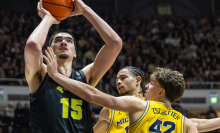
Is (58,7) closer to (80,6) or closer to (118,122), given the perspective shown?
(80,6)

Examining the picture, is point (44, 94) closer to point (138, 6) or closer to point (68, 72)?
point (68, 72)

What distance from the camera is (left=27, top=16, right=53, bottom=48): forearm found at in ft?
8.75

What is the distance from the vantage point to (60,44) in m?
3.13

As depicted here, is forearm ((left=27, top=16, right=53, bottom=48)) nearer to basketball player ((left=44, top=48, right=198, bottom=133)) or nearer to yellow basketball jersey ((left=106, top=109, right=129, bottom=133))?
basketball player ((left=44, top=48, right=198, bottom=133))

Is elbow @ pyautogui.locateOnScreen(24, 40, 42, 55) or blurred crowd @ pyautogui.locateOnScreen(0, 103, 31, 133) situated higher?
elbow @ pyautogui.locateOnScreen(24, 40, 42, 55)

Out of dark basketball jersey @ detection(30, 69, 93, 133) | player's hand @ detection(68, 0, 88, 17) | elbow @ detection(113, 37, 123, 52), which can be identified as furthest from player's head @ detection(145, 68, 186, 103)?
player's hand @ detection(68, 0, 88, 17)

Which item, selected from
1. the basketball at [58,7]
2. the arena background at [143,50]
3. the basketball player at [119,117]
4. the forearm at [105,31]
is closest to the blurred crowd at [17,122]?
the arena background at [143,50]

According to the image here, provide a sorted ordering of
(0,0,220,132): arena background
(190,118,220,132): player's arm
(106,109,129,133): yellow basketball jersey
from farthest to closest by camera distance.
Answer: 1. (0,0,220,132): arena background
2. (106,109,129,133): yellow basketball jersey
3. (190,118,220,132): player's arm

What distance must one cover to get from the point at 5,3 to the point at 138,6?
28.8ft

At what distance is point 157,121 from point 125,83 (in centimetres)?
122

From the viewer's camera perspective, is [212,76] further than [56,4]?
Yes

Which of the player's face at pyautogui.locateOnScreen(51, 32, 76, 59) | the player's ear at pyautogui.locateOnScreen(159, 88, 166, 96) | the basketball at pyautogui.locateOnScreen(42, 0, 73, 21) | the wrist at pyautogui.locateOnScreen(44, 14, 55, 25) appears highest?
the basketball at pyautogui.locateOnScreen(42, 0, 73, 21)

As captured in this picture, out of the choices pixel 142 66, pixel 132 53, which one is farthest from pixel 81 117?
pixel 132 53

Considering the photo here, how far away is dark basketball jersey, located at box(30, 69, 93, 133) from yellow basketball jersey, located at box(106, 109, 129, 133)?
93cm
